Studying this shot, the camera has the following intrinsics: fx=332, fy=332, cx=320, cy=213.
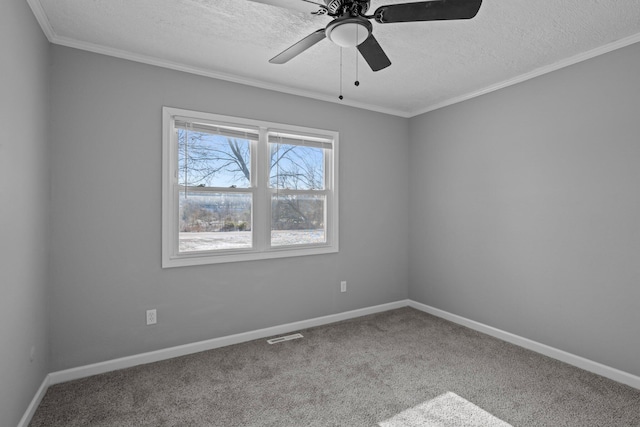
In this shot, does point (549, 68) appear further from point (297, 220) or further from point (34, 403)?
point (34, 403)

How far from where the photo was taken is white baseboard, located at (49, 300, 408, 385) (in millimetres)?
2564

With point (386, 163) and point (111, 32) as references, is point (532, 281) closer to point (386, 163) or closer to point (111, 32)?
point (386, 163)

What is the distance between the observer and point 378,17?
5.73 feet

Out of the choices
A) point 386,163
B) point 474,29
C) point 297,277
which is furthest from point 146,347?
point 474,29

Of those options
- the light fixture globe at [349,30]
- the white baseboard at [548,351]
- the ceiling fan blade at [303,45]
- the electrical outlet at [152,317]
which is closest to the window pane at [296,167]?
the ceiling fan blade at [303,45]

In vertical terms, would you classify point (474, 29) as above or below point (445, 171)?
above

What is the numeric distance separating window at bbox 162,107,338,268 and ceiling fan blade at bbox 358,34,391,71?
4.88 ft

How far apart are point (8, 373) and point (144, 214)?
1.36 metres

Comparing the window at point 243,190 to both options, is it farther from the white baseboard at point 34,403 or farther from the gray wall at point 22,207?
the white baseboard at point 34,403

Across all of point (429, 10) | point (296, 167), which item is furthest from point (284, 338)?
point (429, 10)

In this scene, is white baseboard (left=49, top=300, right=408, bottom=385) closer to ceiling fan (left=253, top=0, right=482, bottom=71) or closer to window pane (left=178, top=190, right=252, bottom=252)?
window pane (left=178, top=190, right=252, bottom=252)

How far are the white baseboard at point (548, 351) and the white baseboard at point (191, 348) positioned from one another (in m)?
0.95

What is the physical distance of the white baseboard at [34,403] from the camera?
6.52 feet

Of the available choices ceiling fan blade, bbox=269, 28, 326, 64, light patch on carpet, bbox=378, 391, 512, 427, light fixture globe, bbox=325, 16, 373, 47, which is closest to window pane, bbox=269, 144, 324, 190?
ceiling fan blade, bbox=269, 28, 326, 64
